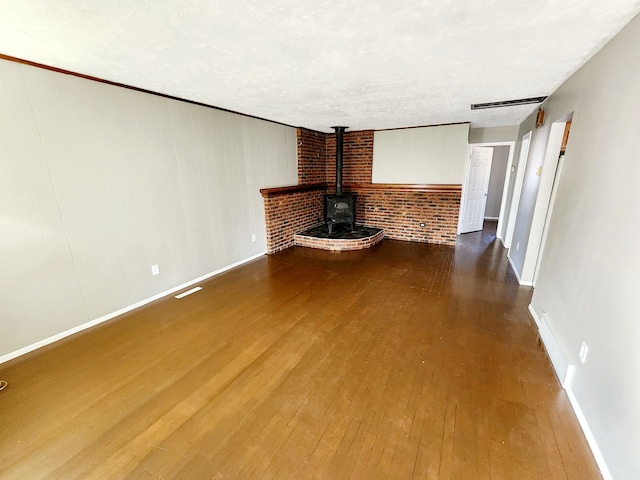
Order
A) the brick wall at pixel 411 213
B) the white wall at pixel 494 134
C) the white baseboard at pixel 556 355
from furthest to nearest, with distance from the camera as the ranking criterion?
the white wall at pixel 494 134
the brick wall at pixel 411 213
the white baseboard at pixel 556 355

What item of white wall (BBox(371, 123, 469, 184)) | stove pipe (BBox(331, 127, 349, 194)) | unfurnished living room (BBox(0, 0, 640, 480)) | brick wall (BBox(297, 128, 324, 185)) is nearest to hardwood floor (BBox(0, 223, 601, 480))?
unfurnished living room (BBox(0, 0, 640, 480))

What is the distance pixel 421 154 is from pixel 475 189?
1799 millimetres

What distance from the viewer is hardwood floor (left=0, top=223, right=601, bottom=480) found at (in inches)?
53.4

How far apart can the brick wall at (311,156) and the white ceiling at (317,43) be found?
227 centimetres

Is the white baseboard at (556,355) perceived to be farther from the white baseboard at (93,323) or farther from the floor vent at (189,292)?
the white baseboard at (93,323)

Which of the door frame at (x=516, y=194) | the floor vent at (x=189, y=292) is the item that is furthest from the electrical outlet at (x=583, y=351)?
the floor vent at (x=189, y=292)

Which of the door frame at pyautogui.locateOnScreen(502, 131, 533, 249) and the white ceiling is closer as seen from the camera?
the white ceiling

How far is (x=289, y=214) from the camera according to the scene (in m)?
5.05

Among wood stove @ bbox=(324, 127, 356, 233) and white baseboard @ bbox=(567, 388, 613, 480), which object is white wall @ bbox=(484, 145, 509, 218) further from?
white baseboard @ bbox=(567, 388, 613, 480)

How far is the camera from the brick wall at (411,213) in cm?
512

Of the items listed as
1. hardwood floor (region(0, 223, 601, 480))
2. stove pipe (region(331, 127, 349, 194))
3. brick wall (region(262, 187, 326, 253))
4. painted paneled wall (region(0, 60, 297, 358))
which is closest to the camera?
hardwood floor (region(0, 223, 601, 480))

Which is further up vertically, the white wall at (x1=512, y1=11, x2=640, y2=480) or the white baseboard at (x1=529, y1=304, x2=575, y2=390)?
the white wall at (x1=512, y1=11, x2=640, y2=480)

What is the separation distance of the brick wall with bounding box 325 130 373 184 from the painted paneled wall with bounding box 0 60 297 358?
100.0 inches

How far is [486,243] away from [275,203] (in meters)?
4.18
